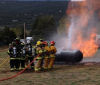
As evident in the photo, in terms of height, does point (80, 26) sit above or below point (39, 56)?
above

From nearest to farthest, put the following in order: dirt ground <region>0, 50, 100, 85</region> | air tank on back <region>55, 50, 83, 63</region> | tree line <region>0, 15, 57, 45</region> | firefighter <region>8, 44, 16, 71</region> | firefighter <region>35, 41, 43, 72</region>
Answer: dirt ground <region>0, 50, 100, 85</region> → firefighter <region>35, 41, 43, 72</region> → firefighter <region>8, 44, 16, 71</region> → air tank on back <region>55, 50, 83, 63</region> → tree line <region>0, 15, 57, 45</region>

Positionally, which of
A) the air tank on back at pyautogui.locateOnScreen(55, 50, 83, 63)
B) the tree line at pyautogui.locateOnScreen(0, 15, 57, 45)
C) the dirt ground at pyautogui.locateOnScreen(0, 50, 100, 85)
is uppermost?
the tree line at pyautogui.locateOnScreen(0, 15, 57, 45)

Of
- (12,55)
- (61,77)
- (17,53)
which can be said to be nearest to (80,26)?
(17,53)

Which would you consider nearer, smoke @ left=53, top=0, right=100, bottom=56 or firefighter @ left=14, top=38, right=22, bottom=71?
firefighter @ left=14, top=38, right=22, bottom=71

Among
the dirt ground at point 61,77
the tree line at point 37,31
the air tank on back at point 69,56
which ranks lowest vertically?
the dirt ground at point 61,77

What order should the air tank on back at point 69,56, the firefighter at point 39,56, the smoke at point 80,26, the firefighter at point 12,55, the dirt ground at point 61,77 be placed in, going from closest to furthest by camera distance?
the dirt ground at point 61,77 → the firefighter at point 39,56 → the firefighter at point 12,55 → the air tank on back at point 69,56 → the smoke at point 80,26

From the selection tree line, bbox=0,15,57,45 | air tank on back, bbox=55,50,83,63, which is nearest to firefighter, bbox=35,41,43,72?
air tank on back, bbox=55,50,83,63

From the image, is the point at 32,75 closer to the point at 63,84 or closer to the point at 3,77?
the point at 3,77

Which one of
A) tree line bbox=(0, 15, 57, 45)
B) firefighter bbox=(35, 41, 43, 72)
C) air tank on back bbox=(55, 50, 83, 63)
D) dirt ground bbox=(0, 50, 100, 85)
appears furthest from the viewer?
tree line bbox=(0, 15, 57, 45)

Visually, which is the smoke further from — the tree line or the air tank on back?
the tree line

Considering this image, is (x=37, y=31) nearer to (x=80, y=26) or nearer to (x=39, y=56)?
(x=80, y=26)

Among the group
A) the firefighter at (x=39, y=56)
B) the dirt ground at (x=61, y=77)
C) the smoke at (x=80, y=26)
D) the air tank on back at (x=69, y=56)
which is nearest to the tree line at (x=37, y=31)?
the smoke at (x=80, y=26)

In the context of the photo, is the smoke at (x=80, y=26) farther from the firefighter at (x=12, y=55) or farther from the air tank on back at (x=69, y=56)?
the firefighter at (x=12, y=55)

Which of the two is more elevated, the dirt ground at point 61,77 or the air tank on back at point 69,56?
the air tank on back at point 69,56
